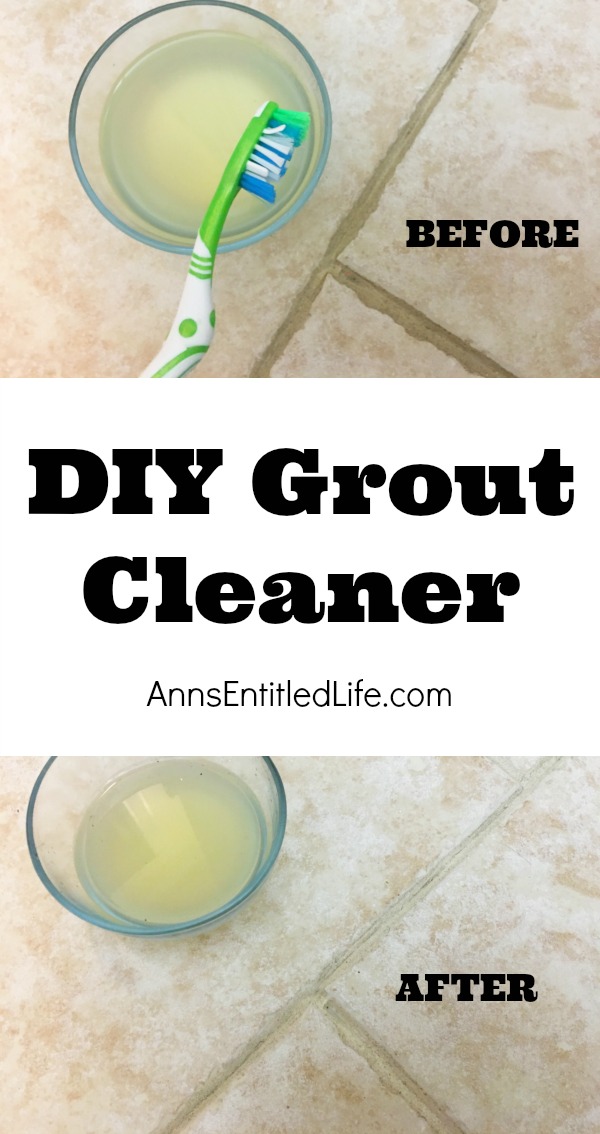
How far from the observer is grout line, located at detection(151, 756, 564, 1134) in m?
0.90

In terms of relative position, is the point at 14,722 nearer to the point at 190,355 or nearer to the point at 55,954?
the point at 55,954

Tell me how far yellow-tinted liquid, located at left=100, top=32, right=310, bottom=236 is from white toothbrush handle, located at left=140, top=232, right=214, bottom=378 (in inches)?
2.6

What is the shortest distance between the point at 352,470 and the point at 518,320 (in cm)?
22

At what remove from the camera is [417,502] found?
0.97 metres

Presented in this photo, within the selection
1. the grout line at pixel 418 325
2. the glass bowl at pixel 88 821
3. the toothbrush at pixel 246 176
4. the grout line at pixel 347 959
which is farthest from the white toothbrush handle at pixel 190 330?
the grout line at pixel 347 959

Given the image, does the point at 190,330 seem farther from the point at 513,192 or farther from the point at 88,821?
the point at 88,821

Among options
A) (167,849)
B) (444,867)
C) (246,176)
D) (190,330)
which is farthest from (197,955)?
(246,176)

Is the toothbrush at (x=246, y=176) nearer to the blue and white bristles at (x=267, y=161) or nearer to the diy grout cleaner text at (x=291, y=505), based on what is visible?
the blue and white bristles at (x=267, y=161)

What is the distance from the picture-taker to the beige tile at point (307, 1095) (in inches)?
35.0

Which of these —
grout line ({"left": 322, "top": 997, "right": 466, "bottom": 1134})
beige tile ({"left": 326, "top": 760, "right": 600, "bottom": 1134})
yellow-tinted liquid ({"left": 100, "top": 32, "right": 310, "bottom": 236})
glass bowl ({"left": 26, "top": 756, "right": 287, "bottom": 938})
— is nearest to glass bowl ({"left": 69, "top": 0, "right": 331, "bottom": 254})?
yellow-tinted liquid ({"left": 100, "top": 32, "right": 310, "bottom": 236})

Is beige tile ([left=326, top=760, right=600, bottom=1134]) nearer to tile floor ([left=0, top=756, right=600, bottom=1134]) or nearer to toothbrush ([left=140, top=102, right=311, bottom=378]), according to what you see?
tile floor ([left=0, top=756, right=600, bottom=1134])

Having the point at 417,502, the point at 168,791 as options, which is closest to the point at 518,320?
the point at 417,502

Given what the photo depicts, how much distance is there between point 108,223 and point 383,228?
27 centimetres

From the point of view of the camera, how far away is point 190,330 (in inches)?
35.6
